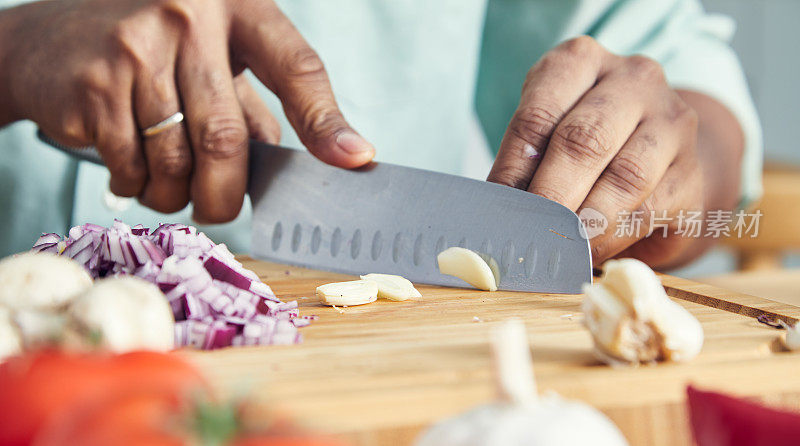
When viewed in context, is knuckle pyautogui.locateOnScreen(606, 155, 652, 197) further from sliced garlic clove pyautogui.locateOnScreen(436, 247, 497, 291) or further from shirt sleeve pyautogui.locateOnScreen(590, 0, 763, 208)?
shirt sleeve pyautogui.locateOnScreen(590, 0, 763, 208)

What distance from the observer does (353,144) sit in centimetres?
124

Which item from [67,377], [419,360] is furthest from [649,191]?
[67,377]

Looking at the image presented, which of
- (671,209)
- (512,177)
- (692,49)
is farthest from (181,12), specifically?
(692,49)

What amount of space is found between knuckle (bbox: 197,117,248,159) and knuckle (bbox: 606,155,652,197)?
680 millimetres

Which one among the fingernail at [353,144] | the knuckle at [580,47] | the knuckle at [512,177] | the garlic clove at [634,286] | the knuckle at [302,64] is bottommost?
the garlic clove at [634,286]

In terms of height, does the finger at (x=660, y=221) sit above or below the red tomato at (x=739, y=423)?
above

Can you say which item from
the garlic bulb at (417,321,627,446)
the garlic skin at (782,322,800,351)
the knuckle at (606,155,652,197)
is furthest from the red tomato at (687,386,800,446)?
the knuckle at (606,155,652,197)

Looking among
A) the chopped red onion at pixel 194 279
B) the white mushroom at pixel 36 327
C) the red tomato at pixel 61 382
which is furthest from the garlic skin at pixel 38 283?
the red tomato at pixel 61 382

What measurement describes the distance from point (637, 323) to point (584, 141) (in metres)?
0.59

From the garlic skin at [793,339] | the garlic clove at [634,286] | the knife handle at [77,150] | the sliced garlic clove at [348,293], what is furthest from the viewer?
the knife handle at [77,150]

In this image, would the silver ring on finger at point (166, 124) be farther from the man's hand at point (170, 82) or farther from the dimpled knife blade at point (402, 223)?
the dimpled knife blade at point (402, 223)

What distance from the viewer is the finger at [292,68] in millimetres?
1308

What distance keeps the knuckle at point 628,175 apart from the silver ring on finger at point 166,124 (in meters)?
0.79

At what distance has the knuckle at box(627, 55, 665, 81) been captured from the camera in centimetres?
142
